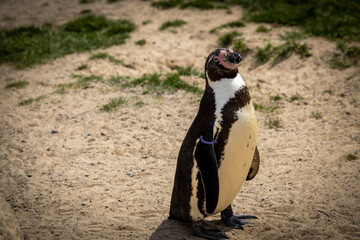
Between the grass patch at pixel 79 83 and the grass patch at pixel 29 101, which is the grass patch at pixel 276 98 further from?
the grass patch at pixel 29 101

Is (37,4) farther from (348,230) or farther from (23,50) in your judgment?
(348,230)

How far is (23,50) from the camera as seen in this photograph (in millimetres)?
7977

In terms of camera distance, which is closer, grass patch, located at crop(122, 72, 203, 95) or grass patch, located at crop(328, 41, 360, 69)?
grass patch, located at crop(122, 72, 203, 95)

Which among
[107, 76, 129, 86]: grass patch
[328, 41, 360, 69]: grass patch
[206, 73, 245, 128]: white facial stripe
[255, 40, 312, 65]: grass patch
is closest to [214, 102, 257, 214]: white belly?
[206, 73, 245, 128]: white facial stripe

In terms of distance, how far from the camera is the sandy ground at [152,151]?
339 cm

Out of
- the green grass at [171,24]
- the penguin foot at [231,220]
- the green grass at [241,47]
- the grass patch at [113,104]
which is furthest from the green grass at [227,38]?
the penguin foot at [231,220]

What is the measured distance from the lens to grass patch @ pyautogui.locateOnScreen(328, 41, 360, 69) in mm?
6344

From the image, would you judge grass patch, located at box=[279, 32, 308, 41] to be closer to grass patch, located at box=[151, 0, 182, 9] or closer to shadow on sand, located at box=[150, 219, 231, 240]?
grass patch, located at box=[151, 0, 182, 9]

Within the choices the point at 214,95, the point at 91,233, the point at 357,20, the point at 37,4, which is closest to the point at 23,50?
the point at 37,4

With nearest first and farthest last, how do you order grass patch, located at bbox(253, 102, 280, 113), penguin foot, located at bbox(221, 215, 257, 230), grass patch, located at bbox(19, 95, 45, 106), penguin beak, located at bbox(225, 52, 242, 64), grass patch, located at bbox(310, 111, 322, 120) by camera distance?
penguin beak, located at bbox(225, 52, 242, 64) < penguin foot, located at bbox(221, 215, 257, 230) < grass patch, located at bbox(310, 111, 322, 120) < grass patch, located at bbox(253, 102, 280, 113) < grass patch, located at bbox(19, 95, 45, 106)

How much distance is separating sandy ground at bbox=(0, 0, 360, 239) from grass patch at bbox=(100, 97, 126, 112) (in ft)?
0.30

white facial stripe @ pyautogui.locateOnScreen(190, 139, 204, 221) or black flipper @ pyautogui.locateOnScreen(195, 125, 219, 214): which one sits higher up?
black flipper @ pyautogui.locateOnScreen(195, 125, 219, 214)

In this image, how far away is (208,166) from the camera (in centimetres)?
270

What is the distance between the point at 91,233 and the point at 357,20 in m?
6.92
